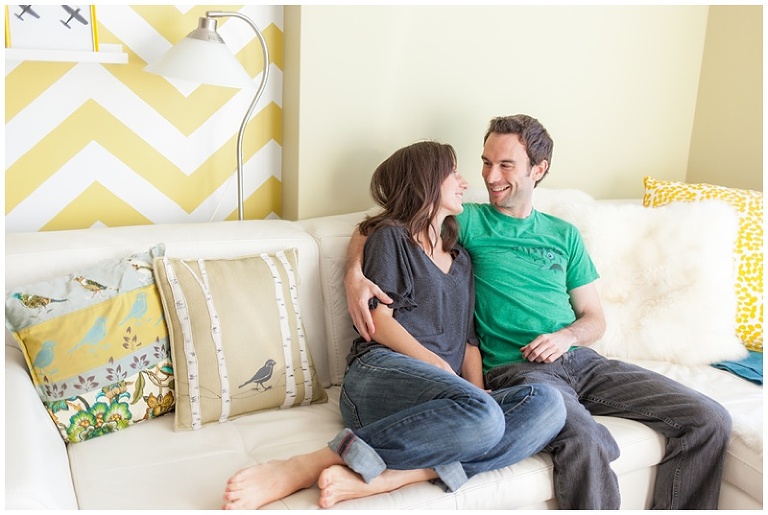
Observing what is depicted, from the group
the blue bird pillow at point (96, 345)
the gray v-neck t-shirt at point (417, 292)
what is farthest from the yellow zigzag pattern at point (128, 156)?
the gray v-neck t-shirt at point (417, 292)

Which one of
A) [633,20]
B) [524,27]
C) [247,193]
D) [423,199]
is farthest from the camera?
[633,20]

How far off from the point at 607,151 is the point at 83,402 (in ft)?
7.02

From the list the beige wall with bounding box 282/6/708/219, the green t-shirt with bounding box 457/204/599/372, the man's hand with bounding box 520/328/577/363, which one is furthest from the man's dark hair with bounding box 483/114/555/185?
the man's hand with bounding box 520/328/577/363

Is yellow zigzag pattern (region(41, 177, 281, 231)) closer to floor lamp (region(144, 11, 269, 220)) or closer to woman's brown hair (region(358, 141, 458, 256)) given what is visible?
floor lamp (region(144, 11, 269, 220))

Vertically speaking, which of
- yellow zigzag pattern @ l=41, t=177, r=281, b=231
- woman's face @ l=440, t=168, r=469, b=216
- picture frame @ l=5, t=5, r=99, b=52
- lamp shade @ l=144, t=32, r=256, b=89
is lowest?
yellow zigzag pattern @ l=41, t=177, r=281, b=231

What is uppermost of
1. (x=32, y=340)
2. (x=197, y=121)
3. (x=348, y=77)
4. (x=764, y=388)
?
(x=348, y=77)

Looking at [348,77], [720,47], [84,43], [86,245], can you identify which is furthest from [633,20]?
[86,245]

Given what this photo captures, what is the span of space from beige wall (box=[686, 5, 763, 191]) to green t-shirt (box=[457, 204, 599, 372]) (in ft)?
3.83

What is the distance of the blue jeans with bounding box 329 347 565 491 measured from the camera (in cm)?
152

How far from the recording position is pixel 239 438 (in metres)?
1.71

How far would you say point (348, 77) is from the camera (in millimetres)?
2291

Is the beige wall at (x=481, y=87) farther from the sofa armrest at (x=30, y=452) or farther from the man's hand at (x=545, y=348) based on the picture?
the sofa armrest at (x=30, y=452)

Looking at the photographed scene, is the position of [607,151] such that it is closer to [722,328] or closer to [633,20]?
[633,20]

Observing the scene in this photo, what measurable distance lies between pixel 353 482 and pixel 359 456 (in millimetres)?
53
